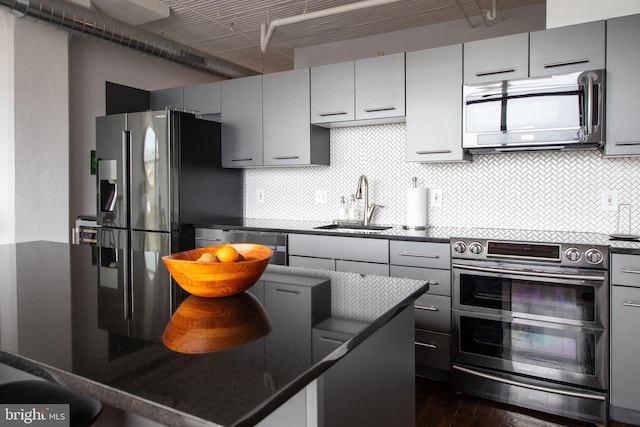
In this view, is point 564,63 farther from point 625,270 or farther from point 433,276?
point 433,276

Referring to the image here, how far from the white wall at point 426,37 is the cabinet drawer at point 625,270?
2.57 meters

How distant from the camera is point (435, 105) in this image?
3.15m

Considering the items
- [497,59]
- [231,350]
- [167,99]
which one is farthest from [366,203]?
[231,350]

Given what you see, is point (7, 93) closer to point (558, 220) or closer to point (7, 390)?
point (7, 390)

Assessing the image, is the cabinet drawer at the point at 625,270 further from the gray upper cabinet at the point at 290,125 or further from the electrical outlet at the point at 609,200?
the gray upper cabinet at the point at 290,125

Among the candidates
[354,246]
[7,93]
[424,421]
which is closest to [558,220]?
[354,246]

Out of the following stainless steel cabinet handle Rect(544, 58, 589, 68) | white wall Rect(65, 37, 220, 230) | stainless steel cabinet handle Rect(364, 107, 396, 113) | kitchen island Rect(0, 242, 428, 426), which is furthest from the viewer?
white wall Rect(65, 37, 220, 230)

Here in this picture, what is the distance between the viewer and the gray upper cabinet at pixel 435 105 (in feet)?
10.1

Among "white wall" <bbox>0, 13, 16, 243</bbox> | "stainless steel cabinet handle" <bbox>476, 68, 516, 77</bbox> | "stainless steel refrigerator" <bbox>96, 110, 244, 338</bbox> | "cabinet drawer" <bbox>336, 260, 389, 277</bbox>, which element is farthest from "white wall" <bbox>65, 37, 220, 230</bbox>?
"stainless steel cabinet handle" <bbox>476, 68, 516, 77</bbox>

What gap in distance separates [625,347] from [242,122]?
3.18 metres

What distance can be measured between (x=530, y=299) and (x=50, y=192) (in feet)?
12.4

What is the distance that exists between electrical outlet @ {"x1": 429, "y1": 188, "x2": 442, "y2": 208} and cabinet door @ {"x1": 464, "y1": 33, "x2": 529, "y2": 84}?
2.75 feet

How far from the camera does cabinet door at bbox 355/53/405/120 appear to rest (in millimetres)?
3287

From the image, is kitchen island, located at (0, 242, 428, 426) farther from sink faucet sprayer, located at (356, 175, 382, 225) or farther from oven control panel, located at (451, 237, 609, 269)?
sink faucet sprayer, located at (356, 175, 382, 225)
